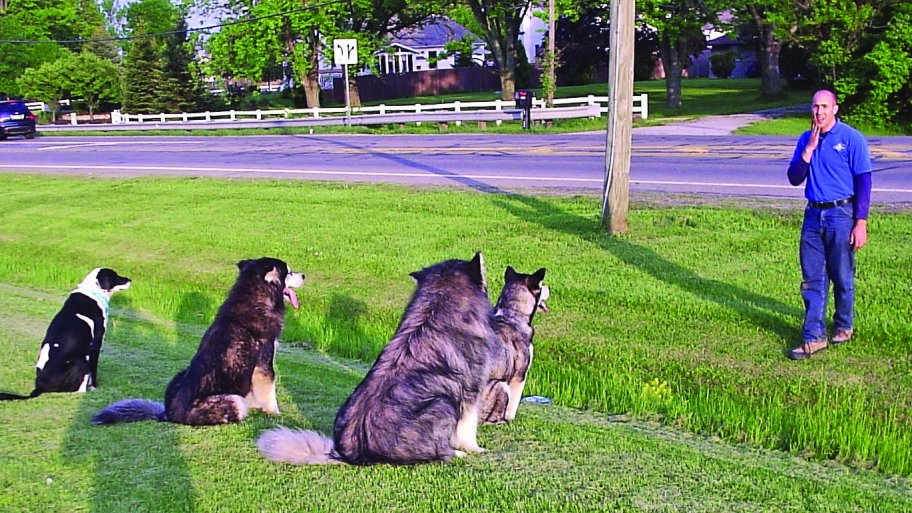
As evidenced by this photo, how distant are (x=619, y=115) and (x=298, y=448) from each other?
8.17 metres

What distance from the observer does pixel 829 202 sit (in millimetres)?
7289

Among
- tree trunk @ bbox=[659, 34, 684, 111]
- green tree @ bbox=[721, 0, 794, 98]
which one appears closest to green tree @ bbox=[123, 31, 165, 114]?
tree trunk @ bbox=[659, 34, 684, 111]

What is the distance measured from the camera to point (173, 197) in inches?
733

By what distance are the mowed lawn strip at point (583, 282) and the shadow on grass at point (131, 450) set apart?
31 cm

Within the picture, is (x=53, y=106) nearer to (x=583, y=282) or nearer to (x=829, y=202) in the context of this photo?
(x=583, y=282)

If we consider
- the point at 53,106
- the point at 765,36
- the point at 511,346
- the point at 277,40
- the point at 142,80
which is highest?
the point at 277,40

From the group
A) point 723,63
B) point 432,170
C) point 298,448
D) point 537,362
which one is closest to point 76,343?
point 298,448

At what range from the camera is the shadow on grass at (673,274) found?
871cm


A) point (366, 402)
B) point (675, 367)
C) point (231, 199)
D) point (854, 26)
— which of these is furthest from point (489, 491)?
point (854, 26)

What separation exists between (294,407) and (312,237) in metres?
7.45

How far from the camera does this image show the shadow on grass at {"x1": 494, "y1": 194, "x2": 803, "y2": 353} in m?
8.71

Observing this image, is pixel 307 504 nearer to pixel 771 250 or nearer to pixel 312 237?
pixel 771 250

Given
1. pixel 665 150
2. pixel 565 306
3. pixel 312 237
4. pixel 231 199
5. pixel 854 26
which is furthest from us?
pixel 854 26

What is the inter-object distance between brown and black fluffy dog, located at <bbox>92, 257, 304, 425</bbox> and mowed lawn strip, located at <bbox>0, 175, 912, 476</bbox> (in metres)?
1.66
